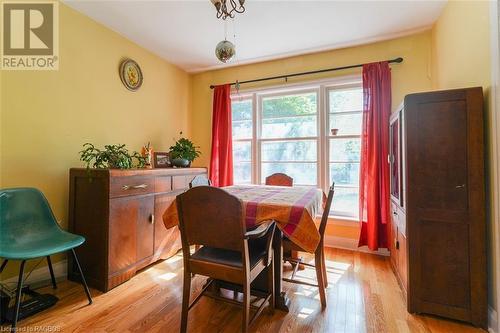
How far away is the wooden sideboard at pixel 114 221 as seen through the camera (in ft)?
6.65

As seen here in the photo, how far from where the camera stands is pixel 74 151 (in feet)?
7.77

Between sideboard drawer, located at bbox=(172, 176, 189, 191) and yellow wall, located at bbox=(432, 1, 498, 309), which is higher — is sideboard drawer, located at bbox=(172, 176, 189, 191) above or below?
below

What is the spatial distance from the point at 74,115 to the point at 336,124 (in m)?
3.08

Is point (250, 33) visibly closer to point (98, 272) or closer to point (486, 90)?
point (486, 90)

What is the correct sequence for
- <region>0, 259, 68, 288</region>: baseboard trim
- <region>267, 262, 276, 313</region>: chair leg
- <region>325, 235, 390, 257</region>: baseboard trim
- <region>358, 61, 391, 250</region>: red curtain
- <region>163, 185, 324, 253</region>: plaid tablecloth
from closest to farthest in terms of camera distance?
<region>163, 185, 324, 253</region>: plaid tablecloth → <region>267, 262, 276, 313</region>: chair leg → <region>0, 259, 68, 288</region>: baseboard trim → <region>358, 61, 391, 250</region>: red curtain → <region>325, 235, 390, 257</region>: baseboard trim

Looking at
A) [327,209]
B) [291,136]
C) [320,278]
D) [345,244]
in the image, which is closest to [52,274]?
[320,278]

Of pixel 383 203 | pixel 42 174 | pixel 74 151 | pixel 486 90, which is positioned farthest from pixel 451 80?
pixel 42 174

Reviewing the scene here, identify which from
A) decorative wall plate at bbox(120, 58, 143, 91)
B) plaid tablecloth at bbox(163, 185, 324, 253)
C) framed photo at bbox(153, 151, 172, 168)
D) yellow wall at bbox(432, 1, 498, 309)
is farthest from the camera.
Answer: framed photo at bbox(153, 151, 172, 168)

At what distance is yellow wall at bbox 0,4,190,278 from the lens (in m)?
1.96

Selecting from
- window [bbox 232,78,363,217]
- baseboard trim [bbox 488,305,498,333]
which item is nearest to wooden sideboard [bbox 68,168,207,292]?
window [bbox 232,78,363,217]

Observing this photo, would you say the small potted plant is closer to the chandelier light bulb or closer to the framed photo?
the framed photo

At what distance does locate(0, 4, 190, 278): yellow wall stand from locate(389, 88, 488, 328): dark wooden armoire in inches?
117

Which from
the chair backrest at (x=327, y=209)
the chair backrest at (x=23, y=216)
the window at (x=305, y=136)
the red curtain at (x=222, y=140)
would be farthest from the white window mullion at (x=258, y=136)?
the chair backrest at (x=23, y=216)

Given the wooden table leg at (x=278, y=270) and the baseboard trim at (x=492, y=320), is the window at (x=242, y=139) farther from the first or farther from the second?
the baseboard trim at (x=492, y=320)
